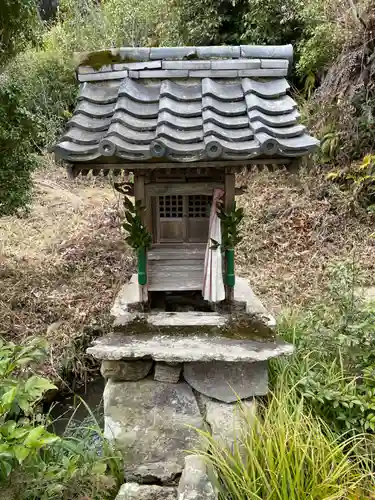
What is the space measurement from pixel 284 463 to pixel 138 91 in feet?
9.27

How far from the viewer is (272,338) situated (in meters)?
3.67

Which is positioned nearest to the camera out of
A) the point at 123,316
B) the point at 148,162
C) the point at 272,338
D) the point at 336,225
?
the point at 148,162

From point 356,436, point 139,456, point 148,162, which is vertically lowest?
point 139,456

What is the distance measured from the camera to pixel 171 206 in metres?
3.87

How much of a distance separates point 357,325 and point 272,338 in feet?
2.63

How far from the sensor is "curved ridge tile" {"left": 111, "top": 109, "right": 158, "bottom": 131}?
3.21 metres

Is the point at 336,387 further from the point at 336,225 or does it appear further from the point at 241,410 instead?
the point at 336,225

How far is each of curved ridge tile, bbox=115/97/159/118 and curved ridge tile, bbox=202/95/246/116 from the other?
1.23ft

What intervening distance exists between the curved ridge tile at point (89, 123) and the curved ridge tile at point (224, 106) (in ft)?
2.38

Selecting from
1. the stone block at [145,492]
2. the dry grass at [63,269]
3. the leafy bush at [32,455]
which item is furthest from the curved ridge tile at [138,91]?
the dry grass at [63,269]

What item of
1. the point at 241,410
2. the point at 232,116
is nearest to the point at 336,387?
the point at 241,410

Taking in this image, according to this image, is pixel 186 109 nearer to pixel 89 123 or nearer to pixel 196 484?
pixel 89 123

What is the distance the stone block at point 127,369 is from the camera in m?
3.64

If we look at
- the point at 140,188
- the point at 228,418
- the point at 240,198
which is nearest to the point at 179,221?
the point at 140,188
